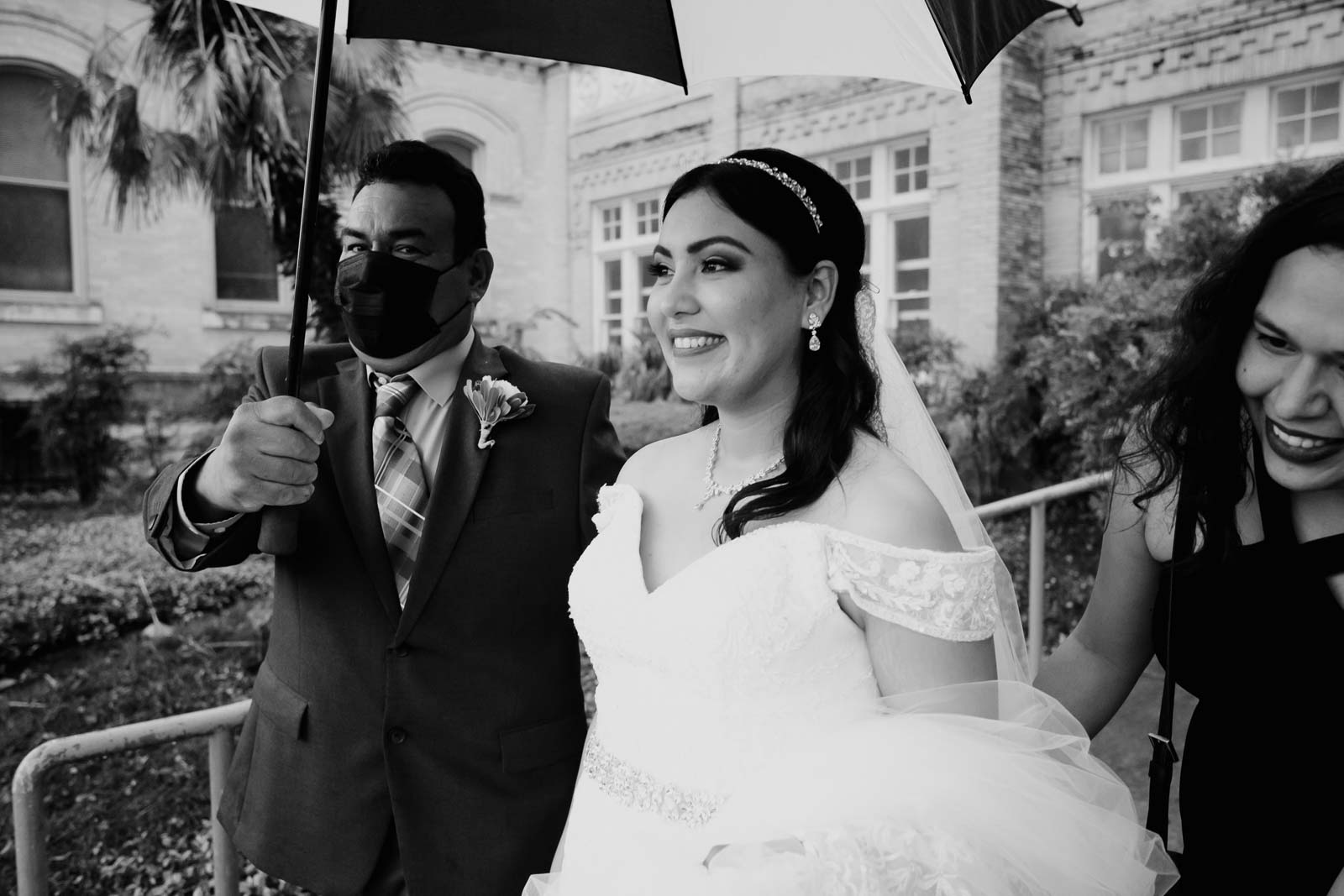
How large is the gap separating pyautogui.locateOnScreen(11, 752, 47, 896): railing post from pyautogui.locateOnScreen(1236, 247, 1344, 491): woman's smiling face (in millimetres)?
2187

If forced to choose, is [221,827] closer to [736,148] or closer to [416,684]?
[416,684]

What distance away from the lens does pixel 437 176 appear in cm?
208

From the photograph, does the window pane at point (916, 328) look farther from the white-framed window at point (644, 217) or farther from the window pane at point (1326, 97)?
the white-framed window at point (644, 217)

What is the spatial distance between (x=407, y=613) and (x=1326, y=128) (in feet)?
35.1

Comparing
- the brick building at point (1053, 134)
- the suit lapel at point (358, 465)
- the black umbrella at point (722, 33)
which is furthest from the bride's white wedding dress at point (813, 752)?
the brick building at point (1053, 134)

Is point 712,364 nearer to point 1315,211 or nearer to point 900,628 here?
point 900,628

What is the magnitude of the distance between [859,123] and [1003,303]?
3.45m

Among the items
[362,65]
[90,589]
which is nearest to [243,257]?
[362,65]

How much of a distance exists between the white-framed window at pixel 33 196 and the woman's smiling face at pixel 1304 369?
15910 millimetres

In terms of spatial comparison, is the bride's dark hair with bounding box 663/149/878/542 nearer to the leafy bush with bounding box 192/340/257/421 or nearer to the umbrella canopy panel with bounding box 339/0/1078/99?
the umbrella canopy panel with bounding box 339/0/1078/99

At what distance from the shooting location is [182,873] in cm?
411

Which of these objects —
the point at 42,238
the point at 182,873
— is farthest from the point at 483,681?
the point at 42,238

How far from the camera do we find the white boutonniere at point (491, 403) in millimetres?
2059

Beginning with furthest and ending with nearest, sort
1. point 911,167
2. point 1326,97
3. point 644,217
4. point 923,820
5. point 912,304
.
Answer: point 644,217 → point 912,304 → point 911,167 → point 1326,97 → point 923,820
